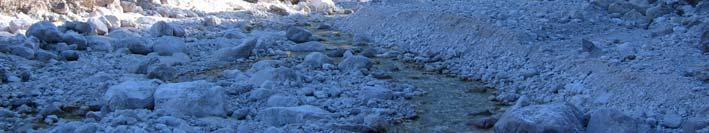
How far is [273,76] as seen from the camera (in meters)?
8.45

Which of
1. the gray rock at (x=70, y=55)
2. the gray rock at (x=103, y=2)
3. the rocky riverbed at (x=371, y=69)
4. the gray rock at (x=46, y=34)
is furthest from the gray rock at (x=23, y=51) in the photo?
the gray rock at (x=103, y=2)

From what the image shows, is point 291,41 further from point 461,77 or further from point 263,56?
point 461,77

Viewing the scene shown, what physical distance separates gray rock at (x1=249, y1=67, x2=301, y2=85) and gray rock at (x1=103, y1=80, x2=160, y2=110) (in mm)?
1061

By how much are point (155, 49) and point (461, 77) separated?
2875mm

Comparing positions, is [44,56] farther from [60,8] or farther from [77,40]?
[60,8]

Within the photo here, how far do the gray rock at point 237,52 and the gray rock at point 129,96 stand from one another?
2625 millimetres

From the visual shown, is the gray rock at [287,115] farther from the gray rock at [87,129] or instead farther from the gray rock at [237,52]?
the gray rock at [237,52]

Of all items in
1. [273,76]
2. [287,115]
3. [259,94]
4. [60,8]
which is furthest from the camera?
[60,8]

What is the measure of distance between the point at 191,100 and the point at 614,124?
2591mm

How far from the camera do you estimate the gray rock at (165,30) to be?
1168 cm

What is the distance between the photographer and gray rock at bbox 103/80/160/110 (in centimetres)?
723

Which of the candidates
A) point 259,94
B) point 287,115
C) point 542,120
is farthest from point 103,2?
point 542,120

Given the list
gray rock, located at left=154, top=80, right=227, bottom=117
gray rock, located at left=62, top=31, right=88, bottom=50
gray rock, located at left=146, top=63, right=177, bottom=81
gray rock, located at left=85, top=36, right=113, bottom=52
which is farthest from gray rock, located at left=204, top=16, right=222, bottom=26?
gray rock, located at left=154, top=80, right=227, bottom=117

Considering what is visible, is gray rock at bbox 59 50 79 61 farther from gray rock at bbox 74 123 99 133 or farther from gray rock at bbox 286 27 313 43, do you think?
gray rock at bbox 74 123 99 133
